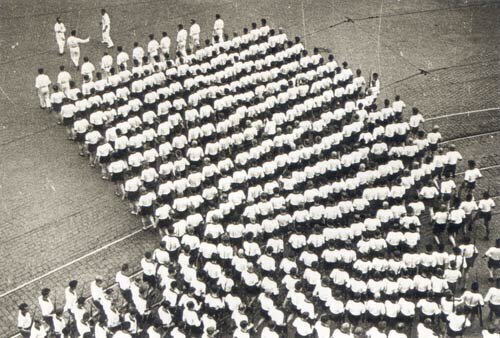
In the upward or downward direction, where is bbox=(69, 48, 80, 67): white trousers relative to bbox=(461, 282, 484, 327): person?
upward

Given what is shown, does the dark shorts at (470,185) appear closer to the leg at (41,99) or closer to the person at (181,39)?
the person at (181,39)

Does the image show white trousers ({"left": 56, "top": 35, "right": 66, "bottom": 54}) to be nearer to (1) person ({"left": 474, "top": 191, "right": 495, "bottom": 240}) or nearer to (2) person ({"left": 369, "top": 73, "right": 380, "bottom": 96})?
(2) person ({"left": 369, "top": 73, "right": 380, "bottom": 96})

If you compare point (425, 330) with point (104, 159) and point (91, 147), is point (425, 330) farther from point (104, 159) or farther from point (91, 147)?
point (91, 147)

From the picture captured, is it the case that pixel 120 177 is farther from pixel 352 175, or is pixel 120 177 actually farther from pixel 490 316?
pixel 490 316

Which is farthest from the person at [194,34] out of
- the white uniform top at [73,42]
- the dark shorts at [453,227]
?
the dark shorts at [453,227]

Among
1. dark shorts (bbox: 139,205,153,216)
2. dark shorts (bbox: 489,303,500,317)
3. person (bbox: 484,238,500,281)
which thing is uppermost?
dark shorts (bbox: 139,205,153,216)

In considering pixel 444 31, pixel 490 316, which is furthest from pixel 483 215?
pixel 444 31

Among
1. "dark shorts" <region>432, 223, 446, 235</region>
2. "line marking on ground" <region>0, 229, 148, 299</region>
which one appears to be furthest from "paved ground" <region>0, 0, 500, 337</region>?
"dark shorts" <region>432, 223, 446, 235</region>

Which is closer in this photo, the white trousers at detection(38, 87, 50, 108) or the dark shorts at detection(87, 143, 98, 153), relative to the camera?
the dark shorts at detection(87, 143, 98, 153)

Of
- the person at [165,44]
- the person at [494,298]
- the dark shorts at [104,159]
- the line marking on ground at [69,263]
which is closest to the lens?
the person at [494,298]
